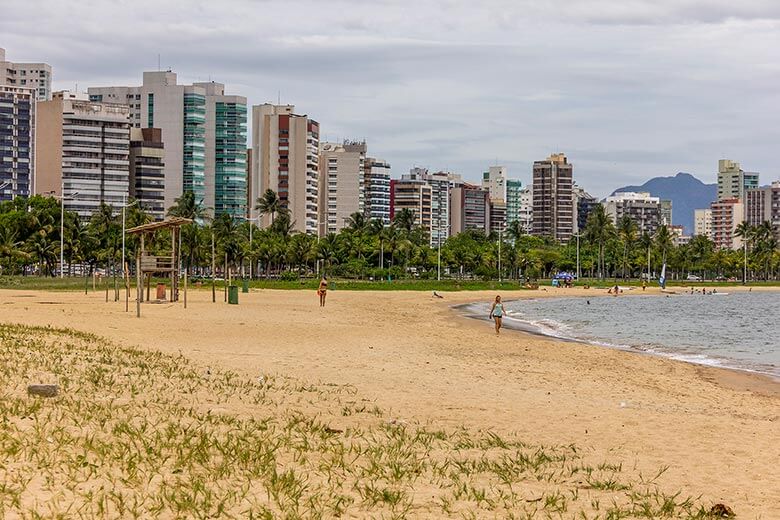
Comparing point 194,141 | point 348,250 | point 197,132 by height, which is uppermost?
point 197,132

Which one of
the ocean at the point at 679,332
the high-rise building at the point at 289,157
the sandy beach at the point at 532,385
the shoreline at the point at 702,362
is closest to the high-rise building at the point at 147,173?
the high-rise building at the point at 289,157

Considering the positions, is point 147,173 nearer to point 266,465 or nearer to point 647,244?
point 647,244

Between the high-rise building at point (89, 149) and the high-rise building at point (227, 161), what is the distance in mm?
23571

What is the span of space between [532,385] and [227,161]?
169m

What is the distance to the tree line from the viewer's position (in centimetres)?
10312

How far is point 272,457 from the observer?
913cm

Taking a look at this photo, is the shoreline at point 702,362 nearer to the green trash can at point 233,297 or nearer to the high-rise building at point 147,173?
the green trash can at point 233,297

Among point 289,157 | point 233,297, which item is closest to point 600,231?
point 289,157

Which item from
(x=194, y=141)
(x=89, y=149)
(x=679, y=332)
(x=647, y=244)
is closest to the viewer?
(x=679, y=332)

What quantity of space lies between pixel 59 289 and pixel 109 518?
59.6m

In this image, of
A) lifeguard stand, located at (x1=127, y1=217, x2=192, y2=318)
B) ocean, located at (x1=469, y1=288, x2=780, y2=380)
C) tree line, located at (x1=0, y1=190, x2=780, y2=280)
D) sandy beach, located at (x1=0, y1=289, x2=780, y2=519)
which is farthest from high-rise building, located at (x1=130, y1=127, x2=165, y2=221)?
sandy beach, located at (x1=0, y1=289, x2=780, y2=519)

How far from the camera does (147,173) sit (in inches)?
6555

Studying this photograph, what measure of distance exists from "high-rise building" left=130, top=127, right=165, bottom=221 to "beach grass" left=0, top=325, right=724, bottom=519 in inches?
6168

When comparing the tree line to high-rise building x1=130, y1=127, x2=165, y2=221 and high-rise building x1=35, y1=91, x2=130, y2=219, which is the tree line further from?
high-rise building x1=130, y1=127, x2=165, y2=221
